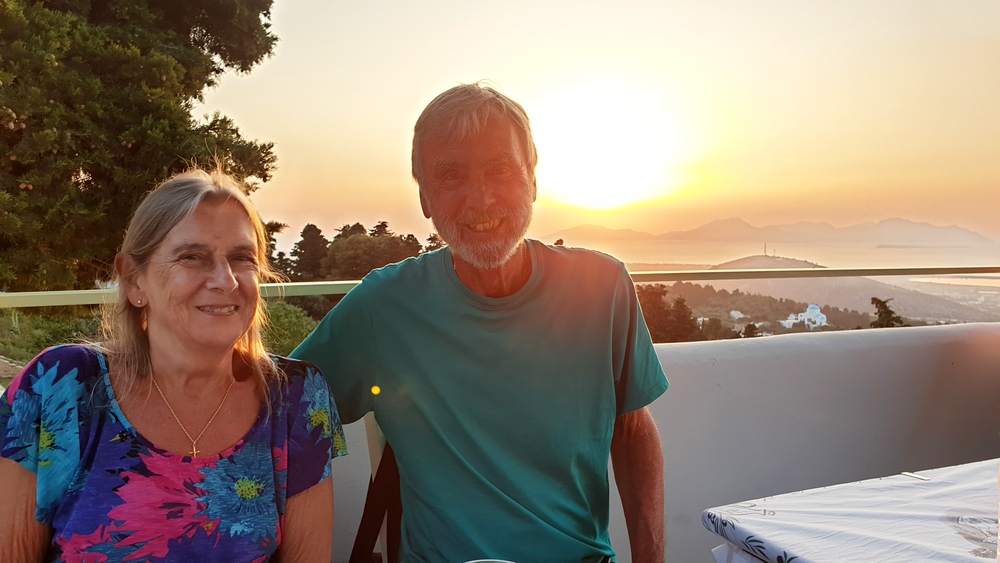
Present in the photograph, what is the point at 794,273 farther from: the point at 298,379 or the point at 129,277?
the point at 129,277

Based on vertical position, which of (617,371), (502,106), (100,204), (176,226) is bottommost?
(617,371)

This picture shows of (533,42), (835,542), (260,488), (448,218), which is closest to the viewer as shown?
(835,542)

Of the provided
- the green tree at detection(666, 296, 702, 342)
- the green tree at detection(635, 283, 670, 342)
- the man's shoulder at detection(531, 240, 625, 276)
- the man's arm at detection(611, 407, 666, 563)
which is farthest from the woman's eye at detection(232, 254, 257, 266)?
the green tree at detection(666, 296, 702, 342)

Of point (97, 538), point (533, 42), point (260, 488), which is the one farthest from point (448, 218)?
point (533, 42)

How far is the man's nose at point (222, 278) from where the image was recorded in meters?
1.26

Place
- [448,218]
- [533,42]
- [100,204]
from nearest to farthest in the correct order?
1. [448,218]
2. [533,42]
3. [100,204]

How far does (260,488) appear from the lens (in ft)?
4.13

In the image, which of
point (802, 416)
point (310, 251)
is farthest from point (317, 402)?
point (310, 251)

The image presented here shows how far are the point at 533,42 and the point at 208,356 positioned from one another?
4736 millimetres

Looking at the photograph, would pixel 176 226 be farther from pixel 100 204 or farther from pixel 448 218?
pixel 100 204

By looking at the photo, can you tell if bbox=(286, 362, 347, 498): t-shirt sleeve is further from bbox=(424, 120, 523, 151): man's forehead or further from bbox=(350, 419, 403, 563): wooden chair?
bbox=(424, 120, 523, 151): man's forehead

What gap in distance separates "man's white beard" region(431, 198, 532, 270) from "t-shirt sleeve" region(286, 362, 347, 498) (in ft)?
1.41

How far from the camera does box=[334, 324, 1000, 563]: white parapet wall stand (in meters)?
2.41

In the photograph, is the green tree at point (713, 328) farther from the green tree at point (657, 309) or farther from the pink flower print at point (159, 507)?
the pink flower print at point (159, 507)
